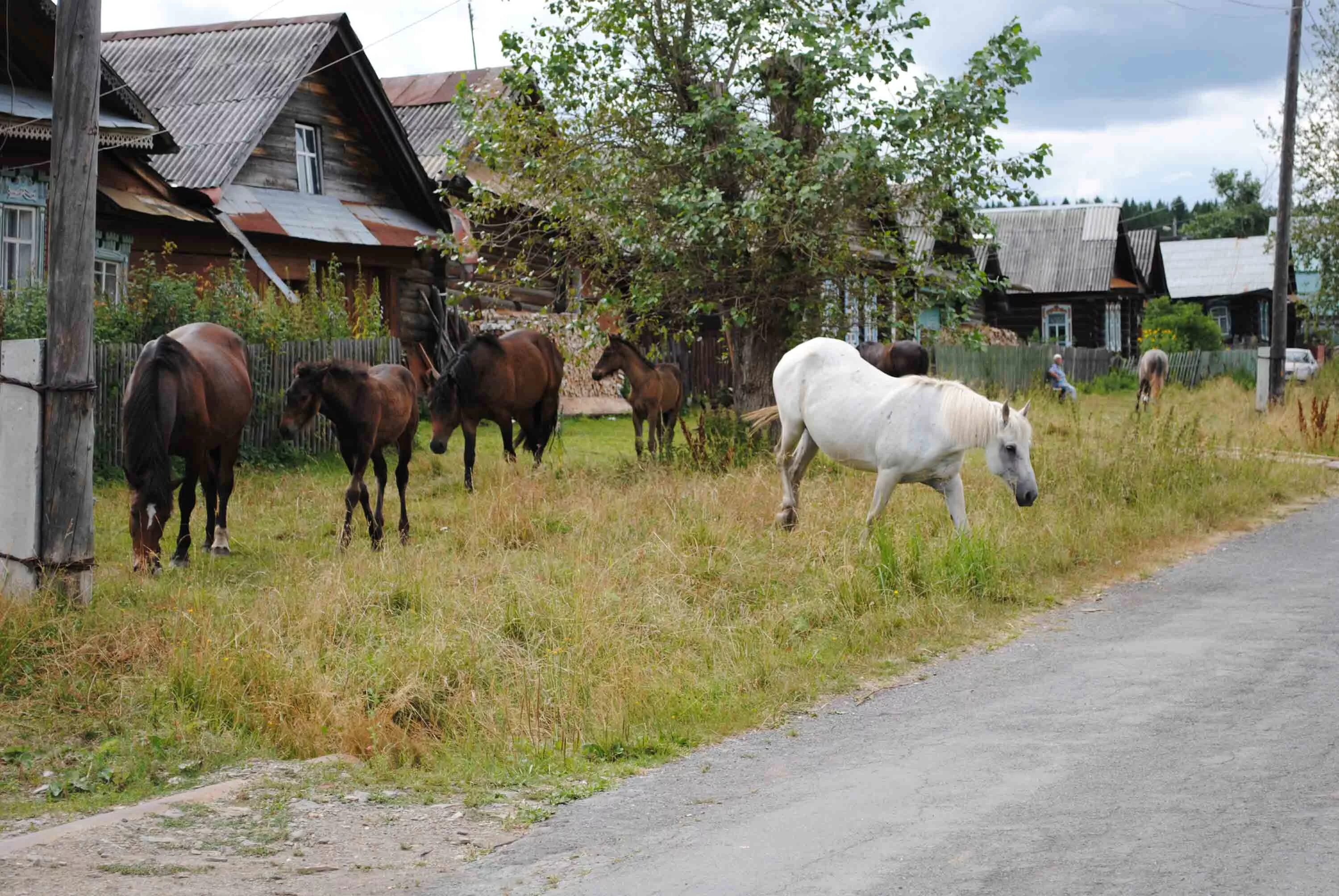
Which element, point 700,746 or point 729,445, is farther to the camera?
point 729,445

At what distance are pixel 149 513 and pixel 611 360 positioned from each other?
8.95 m

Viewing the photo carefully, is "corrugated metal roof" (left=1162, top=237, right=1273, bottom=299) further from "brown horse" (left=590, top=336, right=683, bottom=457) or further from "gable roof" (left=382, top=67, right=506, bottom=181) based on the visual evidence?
"brown horse" (left=590, top=336, right=683, bottom=457)

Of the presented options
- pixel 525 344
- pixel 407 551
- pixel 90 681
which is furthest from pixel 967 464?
pixel 90 681

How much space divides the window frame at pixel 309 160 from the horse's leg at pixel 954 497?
615 inches

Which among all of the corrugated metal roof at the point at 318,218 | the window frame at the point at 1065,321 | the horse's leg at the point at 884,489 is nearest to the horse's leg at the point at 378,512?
the horse's leg at the point at 884,489

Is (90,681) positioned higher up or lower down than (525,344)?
lower down

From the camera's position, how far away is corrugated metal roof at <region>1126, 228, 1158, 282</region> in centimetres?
5362

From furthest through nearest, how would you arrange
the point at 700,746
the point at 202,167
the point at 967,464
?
the point at 202,167, the point at 967,464, the point at 700,746

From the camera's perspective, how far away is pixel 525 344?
16.2 meters

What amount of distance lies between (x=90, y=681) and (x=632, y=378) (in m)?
11.0

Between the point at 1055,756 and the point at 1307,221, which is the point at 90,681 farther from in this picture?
Answer: the point at 1307,221

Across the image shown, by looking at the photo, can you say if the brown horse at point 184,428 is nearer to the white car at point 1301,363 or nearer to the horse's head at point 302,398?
the horse's head at point 302,398

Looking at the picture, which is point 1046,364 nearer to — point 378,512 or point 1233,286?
point 378,512

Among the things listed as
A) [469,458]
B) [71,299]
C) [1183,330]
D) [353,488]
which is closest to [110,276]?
[469,458]
